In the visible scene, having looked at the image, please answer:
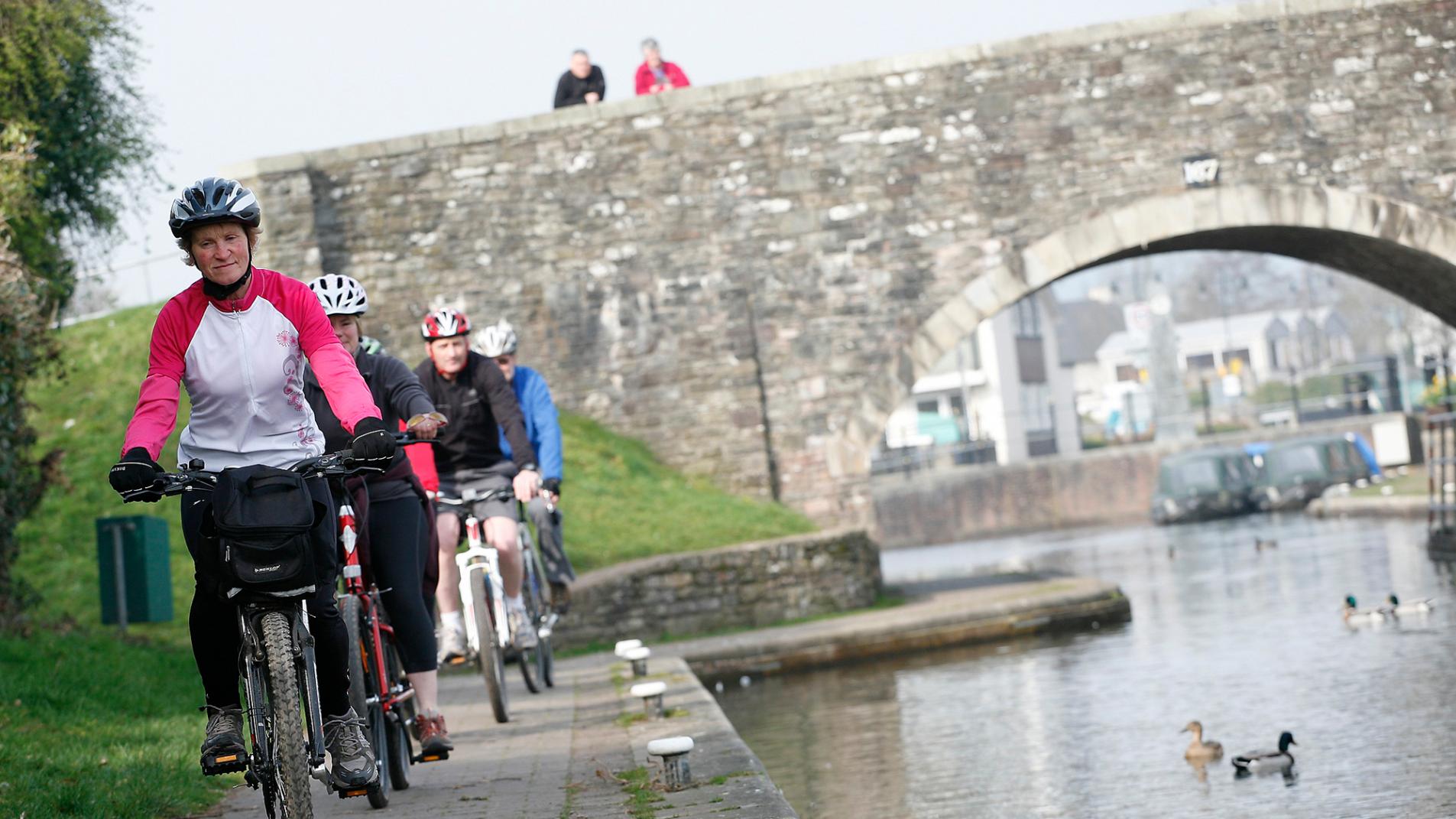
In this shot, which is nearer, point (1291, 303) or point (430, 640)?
A: point (430, 640)

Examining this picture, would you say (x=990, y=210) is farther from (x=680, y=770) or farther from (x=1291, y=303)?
(x=1291, y=303)

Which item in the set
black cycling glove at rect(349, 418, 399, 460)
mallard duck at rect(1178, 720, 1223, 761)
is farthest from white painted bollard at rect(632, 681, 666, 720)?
black cycling glove at rect(349, 418, 399, 460)

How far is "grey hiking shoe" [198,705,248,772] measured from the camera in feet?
13.0

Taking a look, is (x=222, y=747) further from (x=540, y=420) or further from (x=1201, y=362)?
(x=1201, y=362)

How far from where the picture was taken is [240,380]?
4039mm

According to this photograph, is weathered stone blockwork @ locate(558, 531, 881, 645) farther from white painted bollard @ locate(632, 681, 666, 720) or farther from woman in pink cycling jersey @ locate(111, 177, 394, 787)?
woman in pink cycling jersey @ locate(111, 177, 394, 787)

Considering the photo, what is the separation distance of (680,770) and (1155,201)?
12.3 meters

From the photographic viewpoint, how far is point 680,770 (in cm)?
521

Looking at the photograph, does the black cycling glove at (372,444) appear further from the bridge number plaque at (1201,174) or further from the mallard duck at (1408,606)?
the bridge number plaque at (1201,174)

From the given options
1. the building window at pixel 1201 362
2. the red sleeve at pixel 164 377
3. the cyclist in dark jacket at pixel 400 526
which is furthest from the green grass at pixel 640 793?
the building window at pixel 1201 362

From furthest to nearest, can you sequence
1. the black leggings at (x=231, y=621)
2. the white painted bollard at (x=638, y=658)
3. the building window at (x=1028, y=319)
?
the building window at (x=1028, y=319) → the white painted bollard at (x=638, y=658) → the black leggings at (x=231, y=621)

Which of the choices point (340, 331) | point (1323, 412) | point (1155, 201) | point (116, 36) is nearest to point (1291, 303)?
point (1323, 412)

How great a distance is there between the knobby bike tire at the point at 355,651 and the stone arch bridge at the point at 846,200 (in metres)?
11.6

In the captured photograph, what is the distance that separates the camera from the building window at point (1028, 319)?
58500 mm
